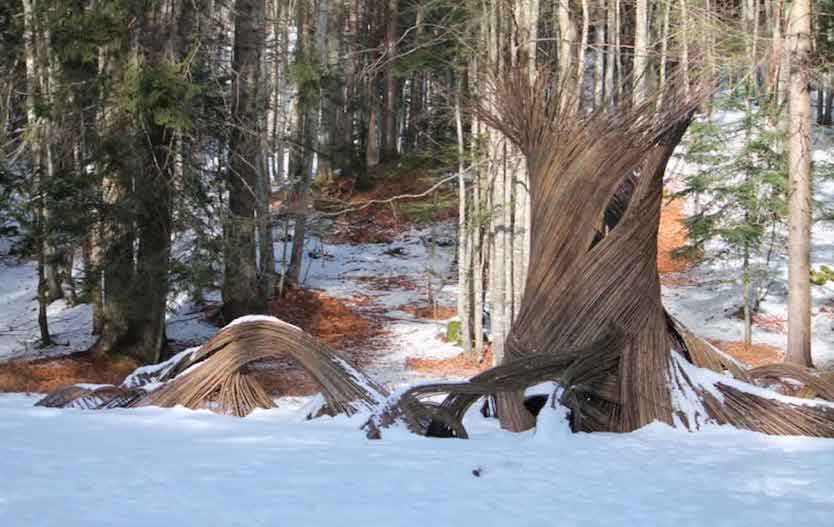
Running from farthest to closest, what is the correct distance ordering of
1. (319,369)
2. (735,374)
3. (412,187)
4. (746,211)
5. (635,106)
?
(412,187) < (746,211) < (735,374) < (319,369) < (635,106)

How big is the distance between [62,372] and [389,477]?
8.58 m

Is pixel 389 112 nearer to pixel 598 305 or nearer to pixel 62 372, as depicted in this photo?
pixel 62 372

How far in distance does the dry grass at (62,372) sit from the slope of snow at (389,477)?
5310mm

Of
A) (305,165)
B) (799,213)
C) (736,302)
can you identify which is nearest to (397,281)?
(305,165)

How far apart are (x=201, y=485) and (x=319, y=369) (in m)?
2.31

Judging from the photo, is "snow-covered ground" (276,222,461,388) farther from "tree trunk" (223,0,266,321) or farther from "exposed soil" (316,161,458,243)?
"tree trunk" (223,0,266,321)

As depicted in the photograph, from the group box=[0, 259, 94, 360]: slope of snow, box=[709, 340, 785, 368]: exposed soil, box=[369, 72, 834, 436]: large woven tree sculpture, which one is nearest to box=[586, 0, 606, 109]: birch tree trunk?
box=[369, 72, 834, 436]: large woven tree sculpture

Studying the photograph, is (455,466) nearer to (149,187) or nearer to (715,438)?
(715,438)

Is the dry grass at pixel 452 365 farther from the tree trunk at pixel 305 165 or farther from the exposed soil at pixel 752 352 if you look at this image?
the exposed soil at pixel 752 352

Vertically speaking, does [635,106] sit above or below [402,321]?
above

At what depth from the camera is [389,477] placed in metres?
3.46

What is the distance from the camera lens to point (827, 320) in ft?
54.0

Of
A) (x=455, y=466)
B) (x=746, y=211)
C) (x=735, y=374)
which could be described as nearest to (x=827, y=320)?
(x=746, y=211)

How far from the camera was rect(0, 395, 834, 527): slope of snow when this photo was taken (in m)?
2.96
